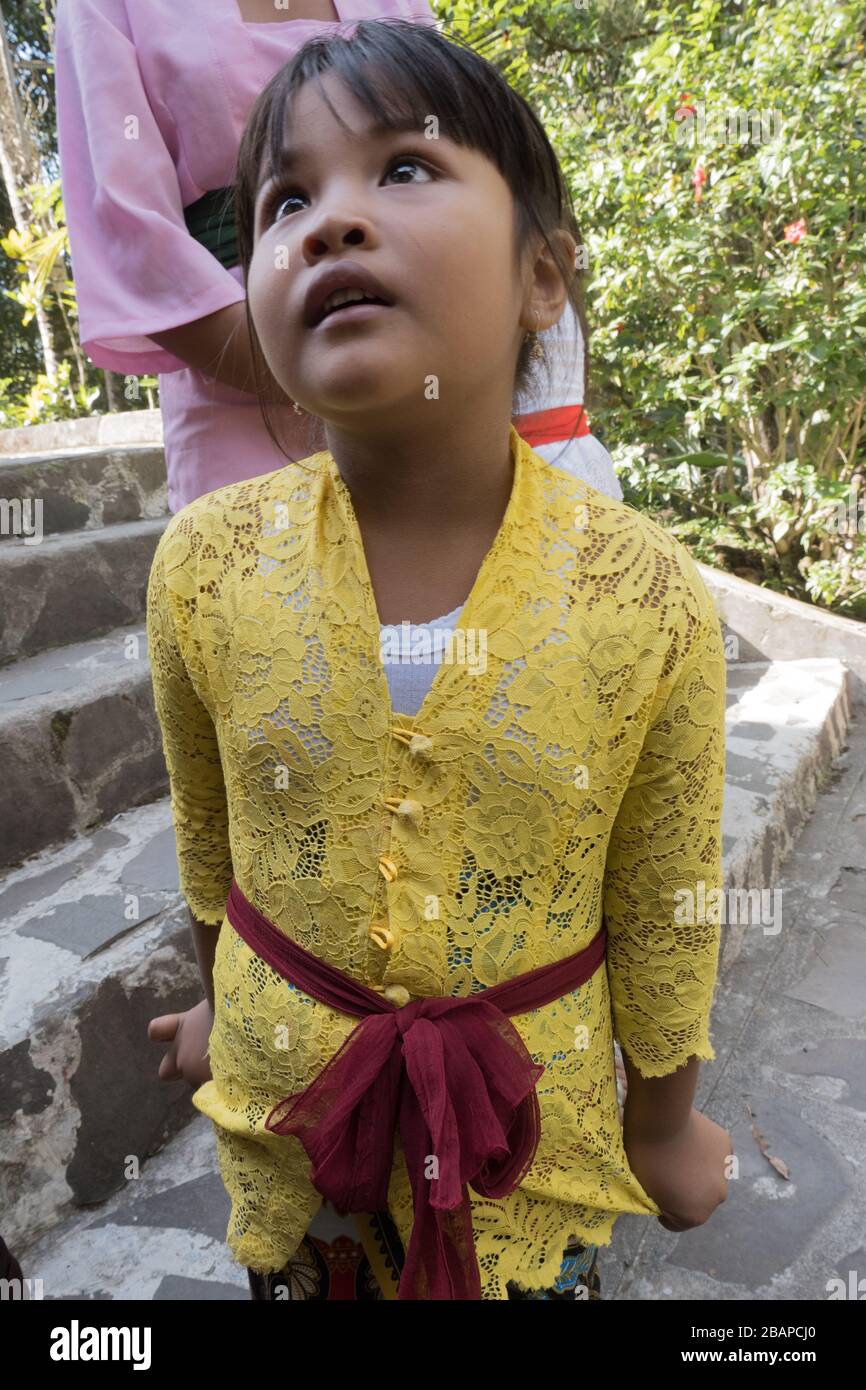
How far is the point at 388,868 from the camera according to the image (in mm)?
820

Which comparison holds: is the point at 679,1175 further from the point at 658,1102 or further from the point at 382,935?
the point at 382,935

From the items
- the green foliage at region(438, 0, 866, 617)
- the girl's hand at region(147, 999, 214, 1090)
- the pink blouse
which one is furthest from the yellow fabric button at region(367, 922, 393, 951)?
the green foliage at region(438, 0, 866, 617)

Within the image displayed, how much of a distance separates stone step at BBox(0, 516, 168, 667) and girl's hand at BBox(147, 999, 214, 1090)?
1.82 metres

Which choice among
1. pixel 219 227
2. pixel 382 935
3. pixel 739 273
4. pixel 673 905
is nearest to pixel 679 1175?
pixel 673 905

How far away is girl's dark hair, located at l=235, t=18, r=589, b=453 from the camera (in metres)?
0.76

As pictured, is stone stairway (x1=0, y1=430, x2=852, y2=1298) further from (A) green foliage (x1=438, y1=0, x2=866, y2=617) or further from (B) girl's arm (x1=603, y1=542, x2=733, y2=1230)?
(A) green foliage (x1=438, y1=0, x2=866, y2=617)

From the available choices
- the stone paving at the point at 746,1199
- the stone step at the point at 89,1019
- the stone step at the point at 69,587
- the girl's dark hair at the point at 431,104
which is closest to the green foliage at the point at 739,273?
the stone step at the point at 69,587

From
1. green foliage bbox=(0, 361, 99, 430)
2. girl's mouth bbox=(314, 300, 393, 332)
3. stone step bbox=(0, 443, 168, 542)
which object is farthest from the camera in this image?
green foliage bbox=(0, 361, 99, 430)

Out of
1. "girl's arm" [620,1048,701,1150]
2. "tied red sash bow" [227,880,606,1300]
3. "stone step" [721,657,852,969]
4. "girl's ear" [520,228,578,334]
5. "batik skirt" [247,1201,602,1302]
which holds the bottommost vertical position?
"stone step" [721,657,852,969]

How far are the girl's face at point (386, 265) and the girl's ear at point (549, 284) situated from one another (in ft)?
0.21

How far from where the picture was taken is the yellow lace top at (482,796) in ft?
2.68

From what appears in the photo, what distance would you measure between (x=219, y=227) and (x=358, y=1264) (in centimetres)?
122

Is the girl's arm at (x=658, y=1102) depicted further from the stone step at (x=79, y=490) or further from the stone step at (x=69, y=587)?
the stone step at (x=79, y=490)
